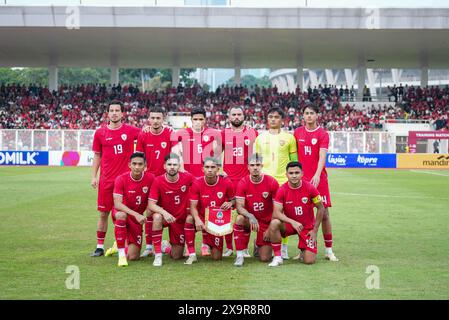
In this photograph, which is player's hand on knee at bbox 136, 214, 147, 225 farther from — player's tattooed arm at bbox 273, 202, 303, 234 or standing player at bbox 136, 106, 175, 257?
player's tattooed arm at bbox 273, 202, 303, 234

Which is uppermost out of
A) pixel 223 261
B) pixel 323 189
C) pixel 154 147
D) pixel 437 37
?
pixel 437 37

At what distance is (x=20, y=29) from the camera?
3591 centimetres

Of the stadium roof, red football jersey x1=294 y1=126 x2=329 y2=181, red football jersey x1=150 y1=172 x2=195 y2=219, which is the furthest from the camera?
the stadium roof

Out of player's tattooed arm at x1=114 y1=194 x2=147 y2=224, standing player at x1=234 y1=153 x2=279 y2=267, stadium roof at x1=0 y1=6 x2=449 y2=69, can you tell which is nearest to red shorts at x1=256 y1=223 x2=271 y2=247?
standing player at x1=234 y1=153 x2=279 y2=267

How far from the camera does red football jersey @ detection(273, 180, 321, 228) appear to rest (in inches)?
331

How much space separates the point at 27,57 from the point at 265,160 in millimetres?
40077

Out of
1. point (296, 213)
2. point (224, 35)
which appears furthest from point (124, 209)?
point (224, 35)

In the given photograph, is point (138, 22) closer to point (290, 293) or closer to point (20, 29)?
point (20, 29)

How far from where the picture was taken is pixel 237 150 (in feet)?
30.6

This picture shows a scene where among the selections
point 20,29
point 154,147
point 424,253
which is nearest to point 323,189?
point 424,253

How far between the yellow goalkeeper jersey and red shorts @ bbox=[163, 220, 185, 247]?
146 cm

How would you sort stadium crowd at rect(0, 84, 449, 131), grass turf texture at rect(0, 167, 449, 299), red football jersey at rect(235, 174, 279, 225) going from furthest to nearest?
stadium crowd at rect(0, 84, 449, 131)
red football jersey at rect(235, 174, 279, 225)
grass turf texture at rect(0, 167, 449, 299)

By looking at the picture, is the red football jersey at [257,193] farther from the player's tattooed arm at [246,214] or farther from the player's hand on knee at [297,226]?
the player's hand on knee at [297,226]

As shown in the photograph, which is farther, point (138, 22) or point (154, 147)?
point (138, 22)
